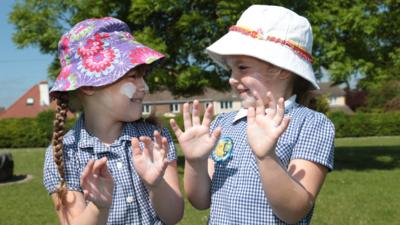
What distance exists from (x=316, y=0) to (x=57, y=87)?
1078 centimetres

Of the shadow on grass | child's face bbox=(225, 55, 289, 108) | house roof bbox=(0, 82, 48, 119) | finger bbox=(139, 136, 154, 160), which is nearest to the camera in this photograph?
finger bbox=(139, 136, 154, 160)

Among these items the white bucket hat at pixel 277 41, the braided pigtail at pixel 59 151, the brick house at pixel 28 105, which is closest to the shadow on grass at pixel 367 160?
the white bucket hat at pixel 277 41

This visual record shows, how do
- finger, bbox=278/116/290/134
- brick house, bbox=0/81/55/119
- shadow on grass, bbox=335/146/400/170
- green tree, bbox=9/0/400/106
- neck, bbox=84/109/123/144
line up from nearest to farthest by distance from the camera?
1. finger, bbox=278/116/290/134
2. neck, bbox=84/109/123/144
3. green tree, bbox=9/0/400/106
4. shadow on grass, bbox=335/146/400/170
5. brick house, bbox=0/81/55/119

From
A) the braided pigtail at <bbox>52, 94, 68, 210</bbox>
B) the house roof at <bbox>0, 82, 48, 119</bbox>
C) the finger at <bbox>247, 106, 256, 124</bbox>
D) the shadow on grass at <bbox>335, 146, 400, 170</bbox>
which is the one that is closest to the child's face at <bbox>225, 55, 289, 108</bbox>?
the finger at <bbox>247, 106, 256, 124</bbox>

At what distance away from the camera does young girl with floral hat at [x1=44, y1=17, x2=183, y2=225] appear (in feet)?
7.68

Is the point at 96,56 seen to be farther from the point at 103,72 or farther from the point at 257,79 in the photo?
the point at 257,79

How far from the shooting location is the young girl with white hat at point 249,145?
2.09 m

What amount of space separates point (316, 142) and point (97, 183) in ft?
2.99

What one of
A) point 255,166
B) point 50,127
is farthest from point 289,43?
point 50,127

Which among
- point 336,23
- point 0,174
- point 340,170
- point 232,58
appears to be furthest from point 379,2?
point 232,58

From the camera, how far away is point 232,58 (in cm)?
238

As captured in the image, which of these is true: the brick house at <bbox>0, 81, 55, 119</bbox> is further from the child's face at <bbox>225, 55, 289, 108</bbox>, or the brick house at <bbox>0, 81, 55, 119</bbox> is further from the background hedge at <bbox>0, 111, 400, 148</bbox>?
the child's face at <bbox>225, 55, 289, 108</bbox>

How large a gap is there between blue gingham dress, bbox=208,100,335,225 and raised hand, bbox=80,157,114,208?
51 centimetres

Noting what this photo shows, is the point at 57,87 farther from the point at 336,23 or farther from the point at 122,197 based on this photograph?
the point at 336,23
